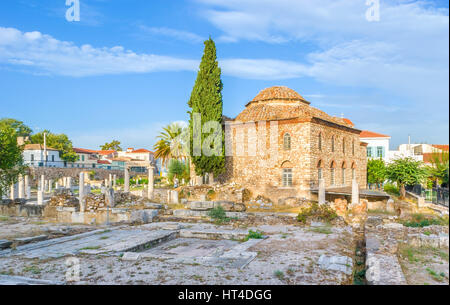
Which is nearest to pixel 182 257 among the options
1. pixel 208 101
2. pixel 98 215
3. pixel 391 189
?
pixel 98 215

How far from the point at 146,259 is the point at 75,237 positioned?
4001 millimetres

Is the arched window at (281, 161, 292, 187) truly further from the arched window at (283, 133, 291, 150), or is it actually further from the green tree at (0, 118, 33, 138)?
the green tree at (0, 118, 33, 138)

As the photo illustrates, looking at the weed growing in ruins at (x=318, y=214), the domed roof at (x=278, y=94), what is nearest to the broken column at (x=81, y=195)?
the weed growing in ruins at (x=318, y=214)

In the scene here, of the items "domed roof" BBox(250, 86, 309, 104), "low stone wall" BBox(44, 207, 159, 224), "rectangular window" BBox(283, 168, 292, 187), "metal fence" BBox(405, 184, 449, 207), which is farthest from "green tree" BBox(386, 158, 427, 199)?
"metal fence" BBox(405, 184, 449, 207)

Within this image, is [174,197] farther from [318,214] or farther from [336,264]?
[336,264]

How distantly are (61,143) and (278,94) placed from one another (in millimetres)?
43969

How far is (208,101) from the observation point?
25516 millimetres

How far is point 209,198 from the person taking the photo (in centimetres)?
2378

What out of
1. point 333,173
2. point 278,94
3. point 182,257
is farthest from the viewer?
point 278,94

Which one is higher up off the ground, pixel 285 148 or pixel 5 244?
pixel 285 148

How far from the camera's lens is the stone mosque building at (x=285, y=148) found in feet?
77.8

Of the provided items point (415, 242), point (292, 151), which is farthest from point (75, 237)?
point (292, 151)

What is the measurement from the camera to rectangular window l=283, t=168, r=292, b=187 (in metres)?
24.2

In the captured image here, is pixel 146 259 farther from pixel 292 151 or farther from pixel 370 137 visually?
pixel 370 137
